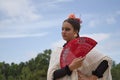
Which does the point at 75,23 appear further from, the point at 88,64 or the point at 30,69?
the point at 30,69

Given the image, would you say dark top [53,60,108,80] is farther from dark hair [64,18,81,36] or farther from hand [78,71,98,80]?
dark hair [64,18,81,36]

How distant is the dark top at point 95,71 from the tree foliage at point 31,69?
43.4 meters

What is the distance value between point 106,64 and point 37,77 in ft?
147

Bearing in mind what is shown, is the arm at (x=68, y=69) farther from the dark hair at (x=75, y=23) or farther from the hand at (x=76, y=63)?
the dark hair at (x=75, y=23)

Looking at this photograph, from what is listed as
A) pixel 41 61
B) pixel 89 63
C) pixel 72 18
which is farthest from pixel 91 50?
pixel 41 61

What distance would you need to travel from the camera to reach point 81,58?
501 cm

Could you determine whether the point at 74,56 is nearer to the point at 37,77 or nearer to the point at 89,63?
the point at 89,63

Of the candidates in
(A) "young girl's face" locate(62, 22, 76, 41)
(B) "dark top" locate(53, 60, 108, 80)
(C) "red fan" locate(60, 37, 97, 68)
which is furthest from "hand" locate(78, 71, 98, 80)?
(A) "young girl's face" locate(62, 22, 76, 41)

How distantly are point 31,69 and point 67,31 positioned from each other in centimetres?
5317

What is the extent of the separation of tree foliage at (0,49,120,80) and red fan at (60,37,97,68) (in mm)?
43381

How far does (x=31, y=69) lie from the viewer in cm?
5809

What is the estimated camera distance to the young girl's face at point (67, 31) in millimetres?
5247

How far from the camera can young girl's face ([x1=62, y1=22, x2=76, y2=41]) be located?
5247 mm

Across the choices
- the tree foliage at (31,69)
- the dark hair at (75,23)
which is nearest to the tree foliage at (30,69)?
the tree foliage at (31,69)
